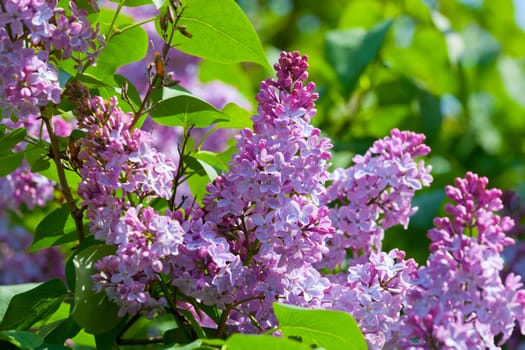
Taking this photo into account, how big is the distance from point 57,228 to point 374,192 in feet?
1.64

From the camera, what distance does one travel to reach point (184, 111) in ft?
4.42

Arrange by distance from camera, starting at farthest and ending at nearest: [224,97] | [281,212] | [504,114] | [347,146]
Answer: [504,114] → [224,97] → [347,146] → [281,212]

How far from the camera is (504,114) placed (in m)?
3.42

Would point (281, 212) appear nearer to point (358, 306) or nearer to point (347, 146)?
point (358, 306)

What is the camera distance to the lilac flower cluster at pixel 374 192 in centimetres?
136

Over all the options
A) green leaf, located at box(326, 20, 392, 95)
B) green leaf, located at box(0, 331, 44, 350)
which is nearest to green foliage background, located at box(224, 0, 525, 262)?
green leaf, located at box(326, 20, 392, 95)

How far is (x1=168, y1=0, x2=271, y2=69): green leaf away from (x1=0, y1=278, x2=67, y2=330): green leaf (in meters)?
0.40

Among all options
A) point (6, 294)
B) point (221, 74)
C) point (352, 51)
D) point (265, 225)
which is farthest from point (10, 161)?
point (221, 74)

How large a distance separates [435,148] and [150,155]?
1753 millimetres

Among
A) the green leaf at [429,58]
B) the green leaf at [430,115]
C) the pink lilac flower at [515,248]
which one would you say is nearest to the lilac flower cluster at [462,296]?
the pink lilac flower at [515,248]

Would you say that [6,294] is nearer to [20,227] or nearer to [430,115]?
[20,227]

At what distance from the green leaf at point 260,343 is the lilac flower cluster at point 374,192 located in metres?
0.41

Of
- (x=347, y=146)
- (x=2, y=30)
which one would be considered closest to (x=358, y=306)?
(x=2, y=30)

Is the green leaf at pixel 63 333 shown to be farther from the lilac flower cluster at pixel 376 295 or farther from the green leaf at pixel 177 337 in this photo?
the lilac flower cluster at pixel 376 295
